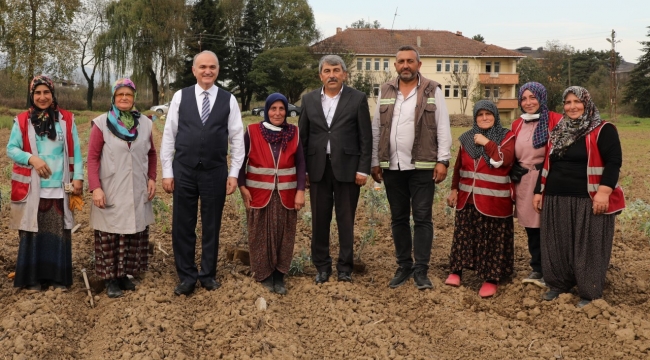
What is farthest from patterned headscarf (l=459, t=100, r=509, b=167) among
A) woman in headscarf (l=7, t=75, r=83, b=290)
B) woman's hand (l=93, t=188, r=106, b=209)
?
woman in headscarf (l=7, t=75, r=83, b=290)

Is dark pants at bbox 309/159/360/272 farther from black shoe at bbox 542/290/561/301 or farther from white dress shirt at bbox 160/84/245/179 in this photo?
black shoe at bbox 542/290/561/301

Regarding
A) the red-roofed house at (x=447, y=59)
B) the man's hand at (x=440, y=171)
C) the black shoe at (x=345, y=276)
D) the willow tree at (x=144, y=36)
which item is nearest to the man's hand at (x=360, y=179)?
the man's hand at (x=440, y=171)

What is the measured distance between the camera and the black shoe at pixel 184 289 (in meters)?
4.64

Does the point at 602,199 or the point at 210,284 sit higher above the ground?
the point at 602,199

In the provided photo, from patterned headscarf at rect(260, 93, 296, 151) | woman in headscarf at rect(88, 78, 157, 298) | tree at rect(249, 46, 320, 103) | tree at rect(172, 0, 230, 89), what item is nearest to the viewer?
woman in headscarf at rect(88, 78, 157, 298)

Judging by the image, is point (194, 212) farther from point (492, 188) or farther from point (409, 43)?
point (409, 43)

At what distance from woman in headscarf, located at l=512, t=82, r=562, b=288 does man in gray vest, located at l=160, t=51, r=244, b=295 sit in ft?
7.09

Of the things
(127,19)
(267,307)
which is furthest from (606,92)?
(267,307)

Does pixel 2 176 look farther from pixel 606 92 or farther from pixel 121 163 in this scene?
pixel 606 92

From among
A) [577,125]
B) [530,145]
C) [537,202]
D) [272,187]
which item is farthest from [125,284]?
[577,125]

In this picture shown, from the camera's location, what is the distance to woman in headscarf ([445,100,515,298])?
4.70 m

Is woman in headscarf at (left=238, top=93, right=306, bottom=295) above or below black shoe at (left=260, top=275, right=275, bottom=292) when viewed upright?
above

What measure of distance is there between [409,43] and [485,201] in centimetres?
4556

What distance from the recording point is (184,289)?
183 inches
